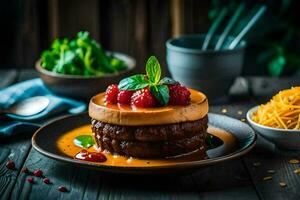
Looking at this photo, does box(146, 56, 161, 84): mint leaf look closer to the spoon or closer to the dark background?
the spoon

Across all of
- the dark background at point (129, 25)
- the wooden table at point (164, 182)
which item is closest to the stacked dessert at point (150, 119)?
the wooden table at point (164, 182)

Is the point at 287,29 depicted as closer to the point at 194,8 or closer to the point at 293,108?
the point at 194,8

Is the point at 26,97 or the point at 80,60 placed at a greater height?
the point at 80,60

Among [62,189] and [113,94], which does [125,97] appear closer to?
[113,94]

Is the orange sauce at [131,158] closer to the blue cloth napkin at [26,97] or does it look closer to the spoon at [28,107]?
the blue cloth napkin at [26,97]

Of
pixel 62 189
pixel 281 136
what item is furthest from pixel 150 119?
pixel 281 136

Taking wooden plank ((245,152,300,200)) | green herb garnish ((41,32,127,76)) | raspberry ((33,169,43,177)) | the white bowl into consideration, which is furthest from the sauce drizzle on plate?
green herb garnish ((41,32,127,76))
